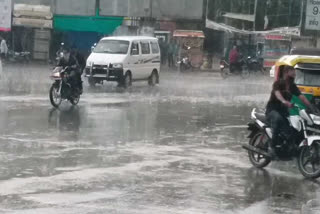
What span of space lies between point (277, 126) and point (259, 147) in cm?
65

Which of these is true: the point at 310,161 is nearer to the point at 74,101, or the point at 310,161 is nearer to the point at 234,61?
the point at 74,101

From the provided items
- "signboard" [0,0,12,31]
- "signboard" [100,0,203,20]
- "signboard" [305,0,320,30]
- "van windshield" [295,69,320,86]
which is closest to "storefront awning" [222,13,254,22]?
"signboard" [100,0,203,20]

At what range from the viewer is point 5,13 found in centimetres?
4709

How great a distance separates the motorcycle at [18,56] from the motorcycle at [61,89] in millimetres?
27180

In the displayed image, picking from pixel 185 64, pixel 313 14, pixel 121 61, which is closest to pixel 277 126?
pixel 121 61

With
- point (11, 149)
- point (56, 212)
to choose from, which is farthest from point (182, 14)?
point (56, 212)

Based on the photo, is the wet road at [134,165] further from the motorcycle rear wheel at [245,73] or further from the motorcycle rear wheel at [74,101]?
the motorcycle rear wheel at [245,73]

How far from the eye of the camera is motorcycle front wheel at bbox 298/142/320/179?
33.5ft

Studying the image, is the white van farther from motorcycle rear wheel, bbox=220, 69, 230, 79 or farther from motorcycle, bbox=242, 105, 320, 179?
motorcycle, bbox=242, 105, 320, 179

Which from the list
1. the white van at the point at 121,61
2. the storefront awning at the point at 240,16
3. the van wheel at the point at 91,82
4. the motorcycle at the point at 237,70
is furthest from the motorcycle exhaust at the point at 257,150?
the storefront awning at the point at 240,16

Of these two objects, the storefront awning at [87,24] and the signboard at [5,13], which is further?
the storefront awning at [87,24]

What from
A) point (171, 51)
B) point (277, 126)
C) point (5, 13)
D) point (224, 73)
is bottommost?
point (224, 73)

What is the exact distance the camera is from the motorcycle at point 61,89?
1930cm

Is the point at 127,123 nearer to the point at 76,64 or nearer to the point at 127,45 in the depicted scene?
the point at 76,64
